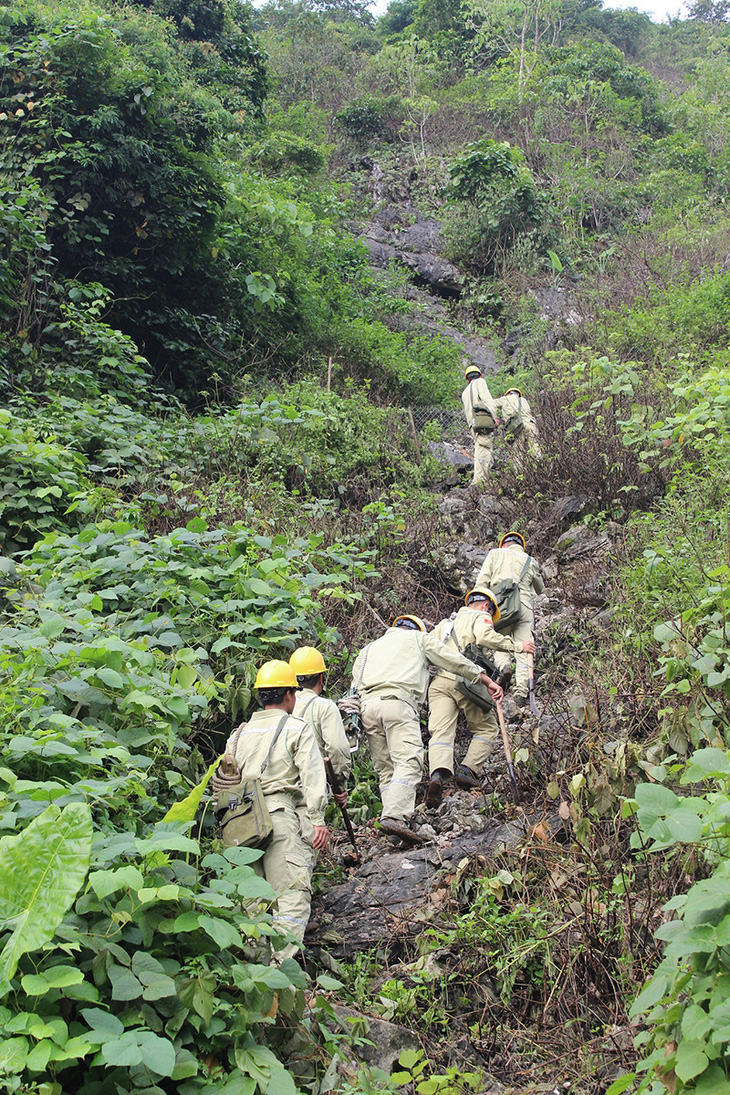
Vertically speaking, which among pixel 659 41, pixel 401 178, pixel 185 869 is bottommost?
pixel 185 869

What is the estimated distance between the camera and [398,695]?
6.04 meters

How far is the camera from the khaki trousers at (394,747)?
577 cm

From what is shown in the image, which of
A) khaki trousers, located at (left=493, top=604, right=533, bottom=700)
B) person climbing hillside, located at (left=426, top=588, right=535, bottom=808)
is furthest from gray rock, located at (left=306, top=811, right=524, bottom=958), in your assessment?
khaki trousers, located at (left=493, top=604, right=533, bottom=700)

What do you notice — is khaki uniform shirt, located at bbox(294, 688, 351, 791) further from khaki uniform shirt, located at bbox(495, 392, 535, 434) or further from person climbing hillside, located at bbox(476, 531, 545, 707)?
khaki uniform shirt, located at bbox(495, 392, 535, 434)

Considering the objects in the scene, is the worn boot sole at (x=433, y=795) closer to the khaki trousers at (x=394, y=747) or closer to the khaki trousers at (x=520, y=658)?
the khaki trousers at (x=394, y=747)

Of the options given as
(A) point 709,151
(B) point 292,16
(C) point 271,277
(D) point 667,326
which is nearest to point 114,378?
(C) point 271,277

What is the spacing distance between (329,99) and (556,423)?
19.1 m

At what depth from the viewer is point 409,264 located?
60.2 feet

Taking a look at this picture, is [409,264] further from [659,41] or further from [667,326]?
[659,41]

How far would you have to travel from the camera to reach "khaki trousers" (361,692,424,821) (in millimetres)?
5766

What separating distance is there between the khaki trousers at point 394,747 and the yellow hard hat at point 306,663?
698 millimetres

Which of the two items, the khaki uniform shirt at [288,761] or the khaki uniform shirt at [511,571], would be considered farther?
the khaki uniform shirt at [511,571]

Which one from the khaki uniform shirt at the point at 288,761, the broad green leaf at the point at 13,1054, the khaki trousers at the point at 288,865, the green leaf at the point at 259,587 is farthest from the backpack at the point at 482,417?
the broad green leaf at the point at 13,1054

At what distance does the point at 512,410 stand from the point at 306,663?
21.2ft
